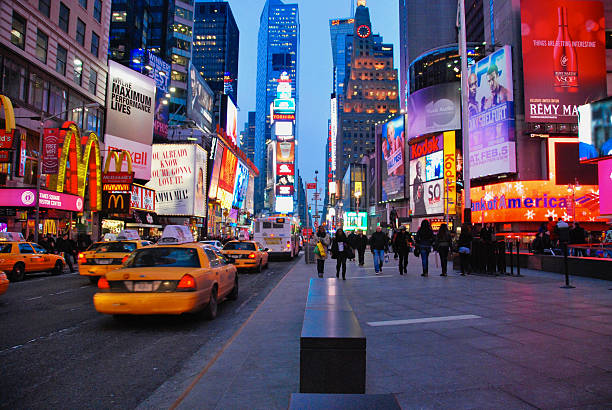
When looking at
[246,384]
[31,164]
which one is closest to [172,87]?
[31,164]

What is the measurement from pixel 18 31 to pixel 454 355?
106ft

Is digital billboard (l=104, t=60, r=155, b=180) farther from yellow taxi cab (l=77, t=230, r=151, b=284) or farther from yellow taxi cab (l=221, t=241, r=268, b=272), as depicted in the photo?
yellow taxi cab (l=77, t=230, r=151, b=284)

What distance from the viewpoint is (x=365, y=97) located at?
15050 cm

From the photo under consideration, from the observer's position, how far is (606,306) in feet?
25.2

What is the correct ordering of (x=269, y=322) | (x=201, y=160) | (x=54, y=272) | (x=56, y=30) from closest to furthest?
(x=269, y=322) → (x=54, y=272) → (x=56, y=30) → (x=201, y=160)

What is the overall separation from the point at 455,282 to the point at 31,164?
27766mm

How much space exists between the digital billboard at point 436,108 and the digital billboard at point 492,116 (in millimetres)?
9889

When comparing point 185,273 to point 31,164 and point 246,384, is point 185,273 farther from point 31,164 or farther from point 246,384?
point 31,164

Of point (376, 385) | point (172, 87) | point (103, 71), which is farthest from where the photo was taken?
point (172, 87)

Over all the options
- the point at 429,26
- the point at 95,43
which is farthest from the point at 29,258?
the point at 429,26

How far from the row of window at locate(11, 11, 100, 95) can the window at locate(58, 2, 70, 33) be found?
6.00 ft

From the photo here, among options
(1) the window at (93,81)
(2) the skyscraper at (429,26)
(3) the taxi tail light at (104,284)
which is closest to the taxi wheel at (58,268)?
(3) the taxi tail light at (104,284)

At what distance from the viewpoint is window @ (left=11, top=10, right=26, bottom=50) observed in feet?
84.4

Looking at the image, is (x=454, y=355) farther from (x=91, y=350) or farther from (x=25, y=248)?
(x=25, y=248)
